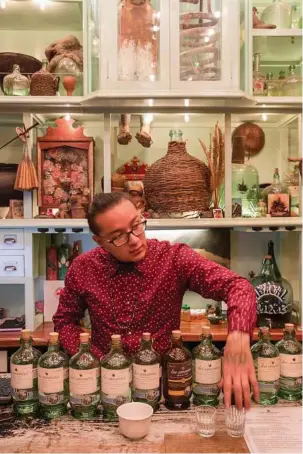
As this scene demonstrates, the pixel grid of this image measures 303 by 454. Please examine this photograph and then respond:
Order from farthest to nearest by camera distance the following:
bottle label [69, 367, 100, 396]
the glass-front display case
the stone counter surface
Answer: the glass-front display case → bottle label [69, 367, 100, 396] → the stone counter surface

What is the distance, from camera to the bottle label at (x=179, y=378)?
49.8 inches

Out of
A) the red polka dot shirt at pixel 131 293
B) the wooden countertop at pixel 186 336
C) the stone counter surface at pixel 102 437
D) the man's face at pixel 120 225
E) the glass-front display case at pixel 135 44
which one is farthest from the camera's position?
the wooden countertop at pixel 186 336

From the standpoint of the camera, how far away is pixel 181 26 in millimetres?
Answer: 2352

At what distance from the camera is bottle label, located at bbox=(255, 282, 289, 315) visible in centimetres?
262

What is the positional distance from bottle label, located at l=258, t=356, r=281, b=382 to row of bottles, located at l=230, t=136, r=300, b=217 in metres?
1.39

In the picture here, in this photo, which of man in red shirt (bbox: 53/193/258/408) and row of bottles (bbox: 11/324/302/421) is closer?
row of bottles (bbox: 11/324/302/421)

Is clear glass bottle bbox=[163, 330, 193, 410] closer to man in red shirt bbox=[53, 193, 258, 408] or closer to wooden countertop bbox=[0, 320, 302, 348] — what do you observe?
man in red shirt bbox=[53, 193, 258, 408]

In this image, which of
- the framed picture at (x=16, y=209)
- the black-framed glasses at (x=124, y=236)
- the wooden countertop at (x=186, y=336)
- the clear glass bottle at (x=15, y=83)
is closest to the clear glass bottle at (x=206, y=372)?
the black-framed glasses at (x=124, y=236)

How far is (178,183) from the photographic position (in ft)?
8.16

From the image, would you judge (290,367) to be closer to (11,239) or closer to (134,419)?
(134,419)

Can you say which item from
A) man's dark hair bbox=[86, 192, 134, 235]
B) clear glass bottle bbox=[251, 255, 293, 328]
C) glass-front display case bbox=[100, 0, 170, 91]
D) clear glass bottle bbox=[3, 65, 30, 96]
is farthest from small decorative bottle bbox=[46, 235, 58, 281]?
man's dark hair bbox=[86, 192, 134, 235]

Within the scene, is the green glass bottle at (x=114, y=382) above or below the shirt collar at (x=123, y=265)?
below

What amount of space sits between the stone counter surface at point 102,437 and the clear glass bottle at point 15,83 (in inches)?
69.1

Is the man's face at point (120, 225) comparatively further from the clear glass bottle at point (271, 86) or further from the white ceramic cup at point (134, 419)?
the clear glass bottle at point (271, 86)
